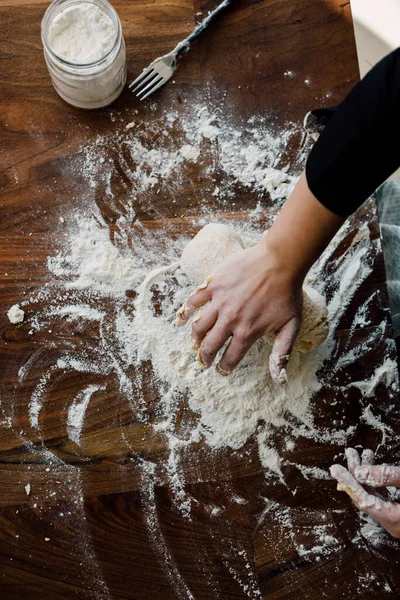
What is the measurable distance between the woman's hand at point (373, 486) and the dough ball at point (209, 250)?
38 cm

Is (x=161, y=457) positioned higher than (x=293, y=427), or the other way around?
(x=293, y=427)

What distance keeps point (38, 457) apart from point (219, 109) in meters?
0.70

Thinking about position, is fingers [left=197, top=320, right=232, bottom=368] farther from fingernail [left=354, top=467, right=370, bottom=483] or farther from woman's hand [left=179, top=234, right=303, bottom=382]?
fingernail [left=354, top=467, right=370, bottom=483]

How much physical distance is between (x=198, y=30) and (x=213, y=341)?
588 millimetres

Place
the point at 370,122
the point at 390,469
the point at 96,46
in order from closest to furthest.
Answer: the point at 370,122 < the point at 390,469 < the point at 96,46

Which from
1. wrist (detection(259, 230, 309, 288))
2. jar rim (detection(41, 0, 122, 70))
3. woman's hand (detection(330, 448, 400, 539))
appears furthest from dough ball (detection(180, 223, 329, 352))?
jar rim (detection(41, 0, 122, 70))

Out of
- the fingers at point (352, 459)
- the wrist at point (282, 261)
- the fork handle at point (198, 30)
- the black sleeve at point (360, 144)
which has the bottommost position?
the fingers at point (352, 459)

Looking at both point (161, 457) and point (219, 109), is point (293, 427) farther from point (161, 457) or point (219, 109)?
point (219, 109)

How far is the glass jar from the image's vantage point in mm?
944

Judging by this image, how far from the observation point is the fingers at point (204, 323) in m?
0.85

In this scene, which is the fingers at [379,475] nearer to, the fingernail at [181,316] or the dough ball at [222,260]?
the dough ball at [222,260]

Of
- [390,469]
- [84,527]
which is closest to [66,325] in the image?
[84,527]

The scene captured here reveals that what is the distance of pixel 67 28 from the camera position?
0.99 meters

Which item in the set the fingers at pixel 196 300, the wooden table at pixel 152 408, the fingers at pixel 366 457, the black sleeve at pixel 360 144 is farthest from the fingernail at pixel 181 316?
the fingers at pixel 366 457
